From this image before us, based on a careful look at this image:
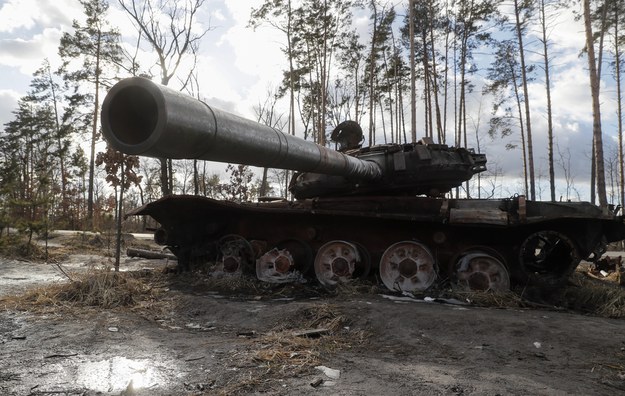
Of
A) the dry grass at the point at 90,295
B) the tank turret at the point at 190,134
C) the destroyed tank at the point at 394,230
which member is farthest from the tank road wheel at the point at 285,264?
the tank turret at the point at 190,134

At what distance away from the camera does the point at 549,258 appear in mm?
7652

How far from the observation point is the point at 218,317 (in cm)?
531

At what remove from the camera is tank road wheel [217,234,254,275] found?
24.6ft

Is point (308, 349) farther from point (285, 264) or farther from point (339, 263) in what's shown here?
point (285, 264)

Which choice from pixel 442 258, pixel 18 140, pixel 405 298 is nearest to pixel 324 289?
pixel 405 298

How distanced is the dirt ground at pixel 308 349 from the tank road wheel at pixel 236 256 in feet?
4.93

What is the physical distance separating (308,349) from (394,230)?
3760 millimetres

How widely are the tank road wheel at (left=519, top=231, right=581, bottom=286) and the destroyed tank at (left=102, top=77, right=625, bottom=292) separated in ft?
0.06

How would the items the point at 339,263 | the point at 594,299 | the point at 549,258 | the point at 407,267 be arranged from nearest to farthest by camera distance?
the point at 594,299, the point at 407,267, the point at 339,263, the point at 549,258

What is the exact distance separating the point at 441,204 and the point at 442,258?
0.86m

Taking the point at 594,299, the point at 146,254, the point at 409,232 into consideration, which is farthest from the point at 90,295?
the point at 146,254

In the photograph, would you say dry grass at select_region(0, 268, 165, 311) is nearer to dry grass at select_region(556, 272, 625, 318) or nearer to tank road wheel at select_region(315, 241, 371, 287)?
tank road wheel at select_region(315, 241, 371, 287)

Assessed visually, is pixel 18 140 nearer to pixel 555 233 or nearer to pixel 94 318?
pixel 94 318

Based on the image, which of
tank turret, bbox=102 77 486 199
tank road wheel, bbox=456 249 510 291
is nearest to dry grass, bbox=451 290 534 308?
tank road wheel, bbox=456 249 510 291
